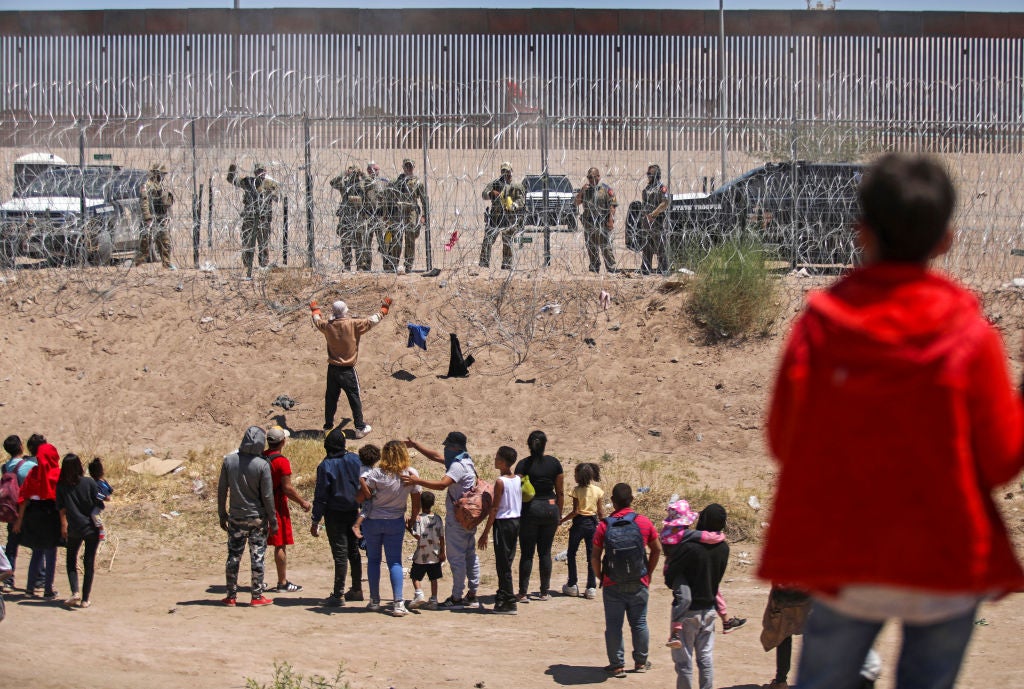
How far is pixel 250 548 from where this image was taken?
29.9ft

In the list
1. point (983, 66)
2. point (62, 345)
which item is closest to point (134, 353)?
point (62, 345)

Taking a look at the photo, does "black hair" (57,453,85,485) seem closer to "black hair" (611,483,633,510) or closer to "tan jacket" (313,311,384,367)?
"black hair" (611,483,633,510)

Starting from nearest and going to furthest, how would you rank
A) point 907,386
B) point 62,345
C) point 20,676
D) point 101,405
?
point 907,386 < point 20,676 < point 101,405 < point 62,345

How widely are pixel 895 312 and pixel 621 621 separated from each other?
219 inches

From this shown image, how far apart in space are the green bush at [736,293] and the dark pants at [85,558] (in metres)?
8.34

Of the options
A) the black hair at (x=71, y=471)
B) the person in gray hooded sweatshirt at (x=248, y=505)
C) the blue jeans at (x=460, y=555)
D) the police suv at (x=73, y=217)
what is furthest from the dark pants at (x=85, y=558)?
the police suv at (x=73, y=217)

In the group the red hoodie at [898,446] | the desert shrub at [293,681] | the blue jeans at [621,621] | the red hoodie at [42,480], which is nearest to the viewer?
the red hoodie at [898,446]

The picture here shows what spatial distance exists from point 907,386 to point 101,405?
13325 mm

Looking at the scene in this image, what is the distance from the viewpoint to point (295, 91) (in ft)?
96.5

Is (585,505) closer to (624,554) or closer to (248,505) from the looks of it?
(624,554)

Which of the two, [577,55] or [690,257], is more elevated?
[577,55]

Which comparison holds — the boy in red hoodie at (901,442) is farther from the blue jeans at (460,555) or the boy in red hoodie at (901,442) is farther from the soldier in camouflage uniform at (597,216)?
the soldier in camouflage uniform at (597,216)

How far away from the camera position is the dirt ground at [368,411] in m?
8.40

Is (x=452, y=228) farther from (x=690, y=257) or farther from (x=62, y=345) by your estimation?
(x=62, y=345)
